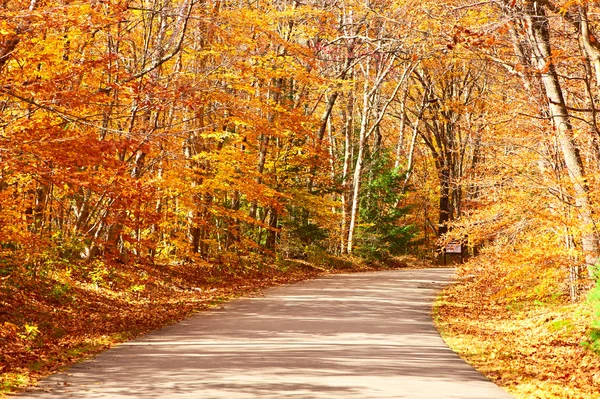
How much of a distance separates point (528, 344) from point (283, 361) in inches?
200

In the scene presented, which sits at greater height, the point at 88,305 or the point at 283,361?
the point at 88,305

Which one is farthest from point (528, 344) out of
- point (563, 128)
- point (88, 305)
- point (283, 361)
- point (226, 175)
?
point (226, 175)

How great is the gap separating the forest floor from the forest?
7cm

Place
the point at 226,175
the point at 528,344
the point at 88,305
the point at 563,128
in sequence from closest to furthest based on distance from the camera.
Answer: the point at 528,344, the point at 88,305, the point at 563,128, the point at 226,175

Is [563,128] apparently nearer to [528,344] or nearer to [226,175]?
[528,344]

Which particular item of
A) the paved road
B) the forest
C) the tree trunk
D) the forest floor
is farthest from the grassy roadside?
the forest floor

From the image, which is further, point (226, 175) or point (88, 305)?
point (226, 175)

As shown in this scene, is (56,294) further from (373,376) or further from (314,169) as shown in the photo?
(314,169)

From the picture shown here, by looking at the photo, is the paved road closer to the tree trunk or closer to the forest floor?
the forest floor

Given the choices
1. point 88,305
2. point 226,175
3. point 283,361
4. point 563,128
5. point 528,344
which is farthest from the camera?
point 226,175

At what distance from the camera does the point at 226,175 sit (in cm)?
2206

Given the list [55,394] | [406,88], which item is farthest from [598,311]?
[406,88]

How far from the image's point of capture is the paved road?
811 cm

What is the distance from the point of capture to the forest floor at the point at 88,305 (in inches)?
400
